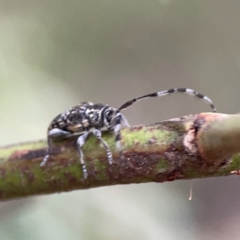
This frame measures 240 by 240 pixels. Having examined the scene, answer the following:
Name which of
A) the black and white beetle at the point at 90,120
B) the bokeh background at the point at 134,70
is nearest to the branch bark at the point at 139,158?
the black and white beetle at the point at 90,120

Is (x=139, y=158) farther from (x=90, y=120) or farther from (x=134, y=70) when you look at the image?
(x=134, y=70)

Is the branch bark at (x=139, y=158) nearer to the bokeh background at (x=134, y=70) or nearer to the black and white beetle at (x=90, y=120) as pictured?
the black and white beetle at (x=90, y=120)

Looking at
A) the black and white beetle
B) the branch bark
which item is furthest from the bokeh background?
the branch bark

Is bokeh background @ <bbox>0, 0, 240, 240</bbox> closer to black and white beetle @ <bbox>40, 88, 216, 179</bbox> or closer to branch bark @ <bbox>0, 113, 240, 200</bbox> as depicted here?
black and white beetle @ <bbox>40, 88, 216, 179</bbox>

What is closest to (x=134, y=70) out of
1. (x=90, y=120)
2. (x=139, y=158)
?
(x=90, y=120)

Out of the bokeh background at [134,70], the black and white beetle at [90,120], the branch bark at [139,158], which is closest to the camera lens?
the branch bark at [139,158]
